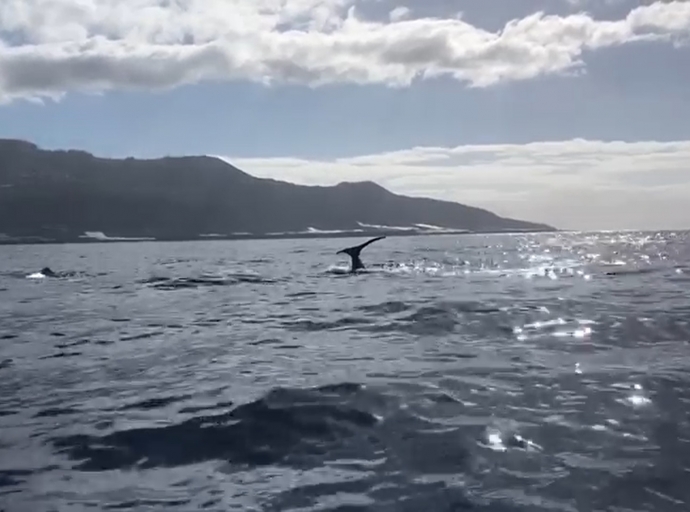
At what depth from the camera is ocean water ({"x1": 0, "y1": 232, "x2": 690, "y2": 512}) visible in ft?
24.5

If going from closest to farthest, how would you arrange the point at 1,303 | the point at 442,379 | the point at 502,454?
the point at 502,454, the point at 442,379, the point at 1,303

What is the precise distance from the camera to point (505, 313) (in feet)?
71.5

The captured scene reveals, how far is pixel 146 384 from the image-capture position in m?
12.9

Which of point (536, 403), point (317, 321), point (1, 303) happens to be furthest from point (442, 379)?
point (1, 303)

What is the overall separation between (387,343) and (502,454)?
8.51 m

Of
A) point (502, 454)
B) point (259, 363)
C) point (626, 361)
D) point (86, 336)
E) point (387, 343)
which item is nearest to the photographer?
point (502, 454)

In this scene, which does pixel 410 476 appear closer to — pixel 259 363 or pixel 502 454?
pixel 502 454

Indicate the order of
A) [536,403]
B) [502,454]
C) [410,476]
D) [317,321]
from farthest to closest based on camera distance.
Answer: [317,321]
[536,403]
[502,454]
[410,476]

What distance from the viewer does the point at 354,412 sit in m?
10.5

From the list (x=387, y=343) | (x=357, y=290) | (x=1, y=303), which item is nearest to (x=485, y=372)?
(x=387, y=343)

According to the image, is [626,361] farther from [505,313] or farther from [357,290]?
[357,290]

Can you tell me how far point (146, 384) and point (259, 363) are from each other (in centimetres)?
262

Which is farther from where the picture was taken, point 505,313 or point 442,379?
point 505,313

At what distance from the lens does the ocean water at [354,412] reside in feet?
24.5
